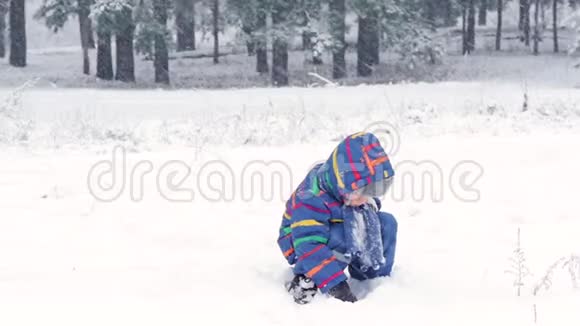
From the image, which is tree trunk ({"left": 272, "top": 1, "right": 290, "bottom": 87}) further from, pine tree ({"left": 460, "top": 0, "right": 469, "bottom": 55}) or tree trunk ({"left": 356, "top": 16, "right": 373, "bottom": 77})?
pine tree ({"left": 460, "top": 0, "right": 469, "bottom": 55})

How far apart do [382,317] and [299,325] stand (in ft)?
1.33

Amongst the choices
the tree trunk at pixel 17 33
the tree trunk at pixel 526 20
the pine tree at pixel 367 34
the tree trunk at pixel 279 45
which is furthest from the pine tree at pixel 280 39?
the tree trunk at pixel 526 20

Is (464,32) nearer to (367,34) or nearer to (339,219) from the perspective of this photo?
Answer: (367,34)

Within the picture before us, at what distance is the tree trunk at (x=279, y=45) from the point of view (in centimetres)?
2164

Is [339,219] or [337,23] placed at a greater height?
[337,23]

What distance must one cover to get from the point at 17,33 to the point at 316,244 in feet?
92.3

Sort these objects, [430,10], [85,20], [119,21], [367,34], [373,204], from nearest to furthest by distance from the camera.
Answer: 1. [373,204]
2. [119,21]
3. [367,34]
4. [85,20]
5. [430,10]

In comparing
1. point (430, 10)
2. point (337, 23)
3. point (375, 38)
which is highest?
point (430, 10)

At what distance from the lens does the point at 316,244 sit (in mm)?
3371

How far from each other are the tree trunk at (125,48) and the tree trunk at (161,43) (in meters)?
0.88

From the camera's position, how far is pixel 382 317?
3178 millimetres

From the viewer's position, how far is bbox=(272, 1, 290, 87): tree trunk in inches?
852

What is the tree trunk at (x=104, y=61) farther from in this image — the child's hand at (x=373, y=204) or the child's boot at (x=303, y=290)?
the child's boot at (x=303, y=290)

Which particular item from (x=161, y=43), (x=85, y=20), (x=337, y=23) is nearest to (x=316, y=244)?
(x=337, y=23)
